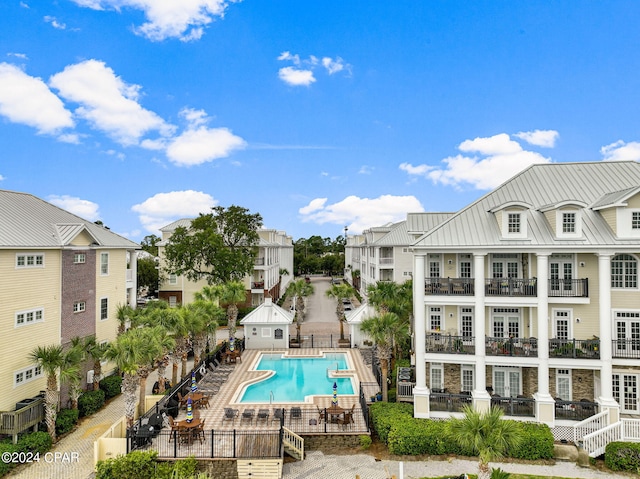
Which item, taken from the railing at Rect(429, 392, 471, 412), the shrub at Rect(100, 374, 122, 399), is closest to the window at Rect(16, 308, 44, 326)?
the shrub at Rect(100, 374, 122, 399)

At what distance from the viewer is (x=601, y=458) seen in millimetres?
16672

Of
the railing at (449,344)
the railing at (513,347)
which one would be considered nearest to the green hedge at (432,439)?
the railing at (513,347)

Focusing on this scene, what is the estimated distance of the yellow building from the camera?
18016 mm

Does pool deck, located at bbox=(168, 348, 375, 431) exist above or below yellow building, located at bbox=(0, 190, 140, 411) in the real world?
below

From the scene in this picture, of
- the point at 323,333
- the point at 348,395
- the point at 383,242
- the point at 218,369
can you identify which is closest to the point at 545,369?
the point at 348,395

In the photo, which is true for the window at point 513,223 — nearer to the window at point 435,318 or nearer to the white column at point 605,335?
the white column at point 605,335

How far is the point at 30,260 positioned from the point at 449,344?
22.1 metres

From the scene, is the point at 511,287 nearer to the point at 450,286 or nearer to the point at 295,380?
the point at 450,286

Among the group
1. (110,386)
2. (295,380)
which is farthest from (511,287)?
(110,386)

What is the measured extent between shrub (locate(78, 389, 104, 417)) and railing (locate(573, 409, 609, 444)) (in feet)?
81.2

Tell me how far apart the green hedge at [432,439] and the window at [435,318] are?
4.90 meters

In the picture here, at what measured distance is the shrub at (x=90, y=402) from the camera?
20.7m

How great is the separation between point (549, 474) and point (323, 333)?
83.2 ft

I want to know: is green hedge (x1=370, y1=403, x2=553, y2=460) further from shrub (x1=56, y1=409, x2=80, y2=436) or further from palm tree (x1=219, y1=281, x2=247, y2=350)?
palm tree (x1=219, y1=281, x2=247, y2=350)
